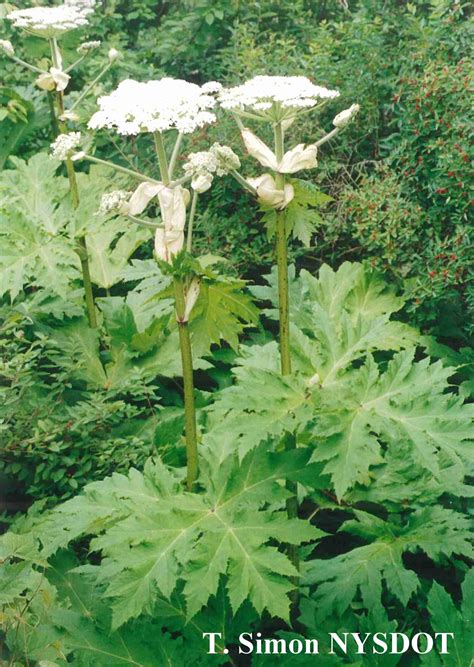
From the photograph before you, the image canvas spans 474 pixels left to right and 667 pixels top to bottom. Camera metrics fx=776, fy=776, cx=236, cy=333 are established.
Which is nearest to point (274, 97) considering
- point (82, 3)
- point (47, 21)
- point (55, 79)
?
Result: point (47, 21)

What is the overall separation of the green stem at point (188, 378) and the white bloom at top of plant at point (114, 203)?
246 millimetres

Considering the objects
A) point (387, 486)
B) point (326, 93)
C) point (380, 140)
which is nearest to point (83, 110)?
point (380, 140)

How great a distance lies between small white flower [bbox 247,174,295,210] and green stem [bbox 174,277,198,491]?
336 millimetres

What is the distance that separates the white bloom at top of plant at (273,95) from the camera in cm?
200

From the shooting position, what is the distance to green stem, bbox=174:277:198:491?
7.33 feet

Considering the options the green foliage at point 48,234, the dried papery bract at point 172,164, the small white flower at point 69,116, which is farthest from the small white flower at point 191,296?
the small white flower at point 69,116

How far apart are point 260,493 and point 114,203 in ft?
2.96

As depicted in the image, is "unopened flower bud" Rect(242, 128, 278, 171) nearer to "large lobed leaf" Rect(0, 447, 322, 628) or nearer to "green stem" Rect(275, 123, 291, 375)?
"green stem" Rect(275, 123, 291, 375)

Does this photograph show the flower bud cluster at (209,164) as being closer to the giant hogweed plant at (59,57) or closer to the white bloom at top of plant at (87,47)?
the giant hogweed plant at (59,57)

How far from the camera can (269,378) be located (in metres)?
2.13

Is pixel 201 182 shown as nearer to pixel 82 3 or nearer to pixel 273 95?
pixel 273 95

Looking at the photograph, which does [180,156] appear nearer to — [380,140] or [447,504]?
[380,140]

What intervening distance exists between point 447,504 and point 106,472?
1314 millimetres

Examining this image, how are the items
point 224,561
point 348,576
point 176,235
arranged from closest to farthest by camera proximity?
point 224,561, point 176,235, point 348,576
